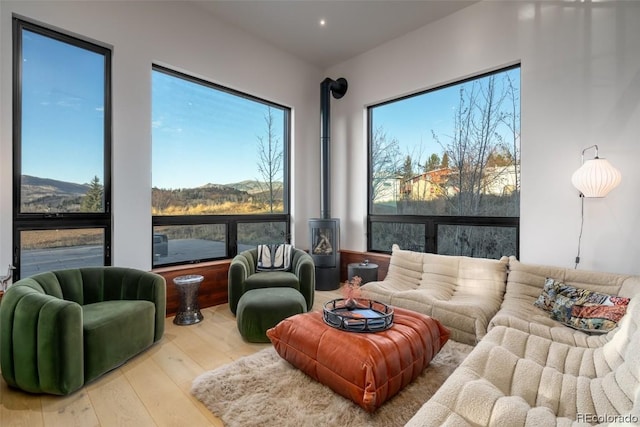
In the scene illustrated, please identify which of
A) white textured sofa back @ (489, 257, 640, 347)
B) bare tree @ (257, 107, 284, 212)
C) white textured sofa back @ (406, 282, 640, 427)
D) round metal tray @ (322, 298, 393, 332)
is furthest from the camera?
bare tree @ (257, 107, 284, 212)

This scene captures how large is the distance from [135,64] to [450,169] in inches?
156

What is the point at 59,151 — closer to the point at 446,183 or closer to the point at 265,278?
the point at 265,278

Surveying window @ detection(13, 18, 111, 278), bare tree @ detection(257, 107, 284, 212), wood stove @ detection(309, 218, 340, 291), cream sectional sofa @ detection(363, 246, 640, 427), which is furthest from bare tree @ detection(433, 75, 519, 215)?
window @ detection(13, 18, 111, 278)

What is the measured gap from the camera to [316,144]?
205 inches

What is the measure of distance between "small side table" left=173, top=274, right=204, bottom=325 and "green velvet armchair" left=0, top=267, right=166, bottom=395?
604mm

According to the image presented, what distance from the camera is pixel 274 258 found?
3.82 m

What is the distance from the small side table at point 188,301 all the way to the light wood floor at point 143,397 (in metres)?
0.46

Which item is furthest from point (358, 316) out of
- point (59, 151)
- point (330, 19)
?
point (330, 19)

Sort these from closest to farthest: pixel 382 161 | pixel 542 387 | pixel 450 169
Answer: pixel 542 387 < pixel 450 169 < pixel 382 161

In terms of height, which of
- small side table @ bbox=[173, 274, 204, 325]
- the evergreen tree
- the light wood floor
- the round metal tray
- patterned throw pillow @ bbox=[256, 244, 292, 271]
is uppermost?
the evergreen tree

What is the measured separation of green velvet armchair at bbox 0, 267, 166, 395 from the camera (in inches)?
74.3

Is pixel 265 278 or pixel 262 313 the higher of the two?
pixel 265 278

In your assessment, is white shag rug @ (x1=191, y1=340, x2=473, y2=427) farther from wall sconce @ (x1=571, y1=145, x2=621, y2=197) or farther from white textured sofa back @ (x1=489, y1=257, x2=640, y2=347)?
wall sconce @ (x1=571, y1=145, x2=621, y2=197)

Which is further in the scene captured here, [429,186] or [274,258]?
[429,186]
